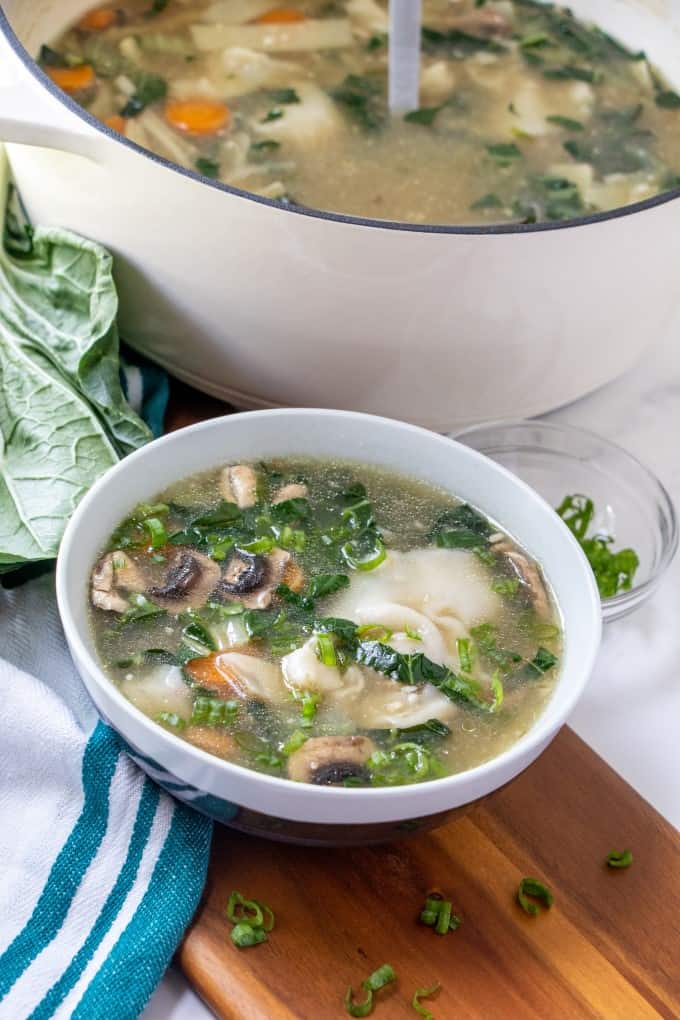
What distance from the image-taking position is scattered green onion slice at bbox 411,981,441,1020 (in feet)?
4.28

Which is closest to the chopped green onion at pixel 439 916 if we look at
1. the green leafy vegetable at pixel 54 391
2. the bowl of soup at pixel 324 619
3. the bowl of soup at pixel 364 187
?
the bowl of soup at pixel 324 619

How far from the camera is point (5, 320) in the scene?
1.86 m

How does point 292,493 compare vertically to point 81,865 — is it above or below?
above

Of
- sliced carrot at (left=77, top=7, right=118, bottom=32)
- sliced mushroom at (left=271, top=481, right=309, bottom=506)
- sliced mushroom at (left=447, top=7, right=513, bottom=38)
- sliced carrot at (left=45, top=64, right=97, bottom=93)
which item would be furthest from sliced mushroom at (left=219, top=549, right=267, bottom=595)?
sliced mushroom at (left=447, top=7, right=513, bottom=38)

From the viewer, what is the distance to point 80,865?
140 cm

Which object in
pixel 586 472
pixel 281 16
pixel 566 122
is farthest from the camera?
pixel 281 16

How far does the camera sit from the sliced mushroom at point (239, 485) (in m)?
1.58

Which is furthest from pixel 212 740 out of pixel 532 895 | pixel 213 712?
pixel 532 895

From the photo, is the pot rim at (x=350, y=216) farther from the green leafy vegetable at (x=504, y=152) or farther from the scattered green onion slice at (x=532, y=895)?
the scattered green onion slice at (x=532, y=895)

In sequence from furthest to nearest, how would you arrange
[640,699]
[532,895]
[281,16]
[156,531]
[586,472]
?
1. [281,16]
2. [586,472]
3. [640,699]
4. [156,531]
5. [532,895]

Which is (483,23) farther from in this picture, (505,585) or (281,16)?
(505,585)

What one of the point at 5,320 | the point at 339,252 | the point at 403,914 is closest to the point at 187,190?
the point at 339,252

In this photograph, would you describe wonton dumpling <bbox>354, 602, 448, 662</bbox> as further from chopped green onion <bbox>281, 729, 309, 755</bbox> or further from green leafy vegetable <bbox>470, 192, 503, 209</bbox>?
green leafy vegetable <bbox>470, 192, 503, 209</bbox>

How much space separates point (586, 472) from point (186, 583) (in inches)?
28.9
